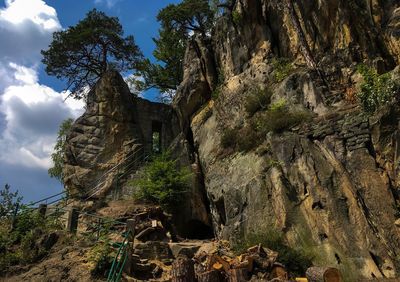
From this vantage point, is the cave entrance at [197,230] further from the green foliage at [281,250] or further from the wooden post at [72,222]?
the green foliage at [281,250]

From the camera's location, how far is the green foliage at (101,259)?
31.4ft

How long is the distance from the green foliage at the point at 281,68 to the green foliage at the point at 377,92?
396 cm

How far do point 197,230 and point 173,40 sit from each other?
48.8 feet

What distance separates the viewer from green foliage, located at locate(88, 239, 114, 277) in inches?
377

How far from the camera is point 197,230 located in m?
18.1

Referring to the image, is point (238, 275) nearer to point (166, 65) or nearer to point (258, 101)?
point (258, 101)

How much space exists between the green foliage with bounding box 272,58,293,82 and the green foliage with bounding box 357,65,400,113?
3957 mm

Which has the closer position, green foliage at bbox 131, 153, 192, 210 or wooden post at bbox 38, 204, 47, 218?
wooden post at bbox 38, 204, 47, 218

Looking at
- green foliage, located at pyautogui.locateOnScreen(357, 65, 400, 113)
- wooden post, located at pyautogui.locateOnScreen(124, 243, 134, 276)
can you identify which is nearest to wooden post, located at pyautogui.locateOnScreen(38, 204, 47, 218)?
wooden post, located at pyautogui.locateOnScreen(124, 243, 134, 276)

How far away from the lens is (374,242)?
8953 mm

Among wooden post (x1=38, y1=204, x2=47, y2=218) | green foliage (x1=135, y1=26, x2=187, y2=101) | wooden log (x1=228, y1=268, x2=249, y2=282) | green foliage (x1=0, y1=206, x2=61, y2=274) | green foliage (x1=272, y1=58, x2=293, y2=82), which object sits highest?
green foliage (x1=135, y1=26, x2=187, y2=101)

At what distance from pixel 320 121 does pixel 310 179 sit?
7.42 ft

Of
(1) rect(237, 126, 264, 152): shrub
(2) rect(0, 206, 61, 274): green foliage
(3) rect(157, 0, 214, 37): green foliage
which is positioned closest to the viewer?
(2) rect(0, 206, 61, 274): green foliage

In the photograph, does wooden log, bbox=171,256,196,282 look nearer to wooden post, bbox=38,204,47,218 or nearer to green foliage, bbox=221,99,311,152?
green foliage, bbox=221,99,311,152
